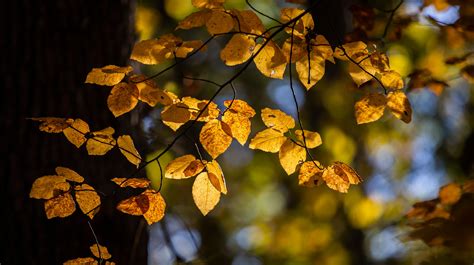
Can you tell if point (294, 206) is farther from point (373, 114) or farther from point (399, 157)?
point (373, 114)

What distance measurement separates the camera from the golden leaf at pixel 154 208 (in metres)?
1.52

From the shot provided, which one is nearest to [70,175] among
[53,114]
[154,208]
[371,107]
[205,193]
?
[154,208]

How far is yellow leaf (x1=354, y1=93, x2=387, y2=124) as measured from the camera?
162 centimetres

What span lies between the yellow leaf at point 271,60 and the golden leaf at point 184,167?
29 centimetres

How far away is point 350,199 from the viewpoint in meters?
6.48

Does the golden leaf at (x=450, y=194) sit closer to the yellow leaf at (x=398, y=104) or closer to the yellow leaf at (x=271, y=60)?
the yellow leaf at (x=398, y=104)

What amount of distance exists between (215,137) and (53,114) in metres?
0.72

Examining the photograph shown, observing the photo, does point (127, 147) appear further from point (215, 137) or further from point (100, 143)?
point (215, 137)

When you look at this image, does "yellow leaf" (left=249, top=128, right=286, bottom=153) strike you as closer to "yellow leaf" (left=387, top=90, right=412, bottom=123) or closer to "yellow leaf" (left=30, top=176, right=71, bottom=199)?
"yellow leaf" (left=387, top=90, right=412, bottom=123)

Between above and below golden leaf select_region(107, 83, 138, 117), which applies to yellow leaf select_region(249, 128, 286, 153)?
below

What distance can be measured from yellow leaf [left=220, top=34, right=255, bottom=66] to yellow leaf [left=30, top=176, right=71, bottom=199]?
540 mm

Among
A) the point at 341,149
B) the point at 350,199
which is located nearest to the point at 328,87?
the point at 341,149

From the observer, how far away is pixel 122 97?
1498 millimetres

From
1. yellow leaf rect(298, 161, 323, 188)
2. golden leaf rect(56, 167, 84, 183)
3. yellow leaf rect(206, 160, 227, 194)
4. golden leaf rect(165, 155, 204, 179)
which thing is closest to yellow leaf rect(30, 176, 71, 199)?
golden leaf rect(56, 167, 84, 183)
